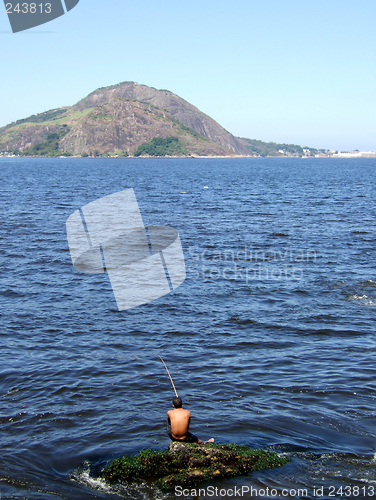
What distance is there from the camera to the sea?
368 inches

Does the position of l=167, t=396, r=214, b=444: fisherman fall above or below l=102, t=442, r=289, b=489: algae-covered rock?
above

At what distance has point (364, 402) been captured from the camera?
1202cm

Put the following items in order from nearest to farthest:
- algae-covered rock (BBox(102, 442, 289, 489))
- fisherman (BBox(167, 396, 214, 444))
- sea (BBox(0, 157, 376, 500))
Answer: algae-covered rock (BBox(102, 442, 289, 489))
sea (BBox(0, 157, 376, 500))
fisherman (BBox(167, 396, 214, 444))

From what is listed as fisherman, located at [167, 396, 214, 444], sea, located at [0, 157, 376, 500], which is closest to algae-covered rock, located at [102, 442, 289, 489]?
sea, located at [0, 157, 376, 500]

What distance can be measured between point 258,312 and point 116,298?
5.81 metres

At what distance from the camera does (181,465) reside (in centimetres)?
909

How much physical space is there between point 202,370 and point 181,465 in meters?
4.67

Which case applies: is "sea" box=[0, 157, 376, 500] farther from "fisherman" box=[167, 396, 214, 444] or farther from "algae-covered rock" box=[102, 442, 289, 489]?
"fisherman" box=[167, 396, 214, 444]

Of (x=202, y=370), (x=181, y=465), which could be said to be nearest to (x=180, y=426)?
(x=181, y=465)

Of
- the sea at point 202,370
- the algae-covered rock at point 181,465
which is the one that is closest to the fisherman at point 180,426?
the algae-covered rock at point 181,465

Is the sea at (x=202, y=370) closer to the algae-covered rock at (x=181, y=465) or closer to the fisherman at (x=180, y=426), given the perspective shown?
Result: the algae-covered rock at (x=181, y=465)

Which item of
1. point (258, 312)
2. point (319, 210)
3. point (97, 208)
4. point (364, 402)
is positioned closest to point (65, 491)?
point (364, 402)

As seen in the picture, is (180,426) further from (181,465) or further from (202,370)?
(202,370)

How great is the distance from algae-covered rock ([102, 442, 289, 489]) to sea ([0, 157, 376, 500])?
193mm
